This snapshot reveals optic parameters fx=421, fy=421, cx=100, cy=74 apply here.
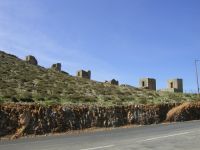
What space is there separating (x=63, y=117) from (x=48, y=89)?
81.3 ft

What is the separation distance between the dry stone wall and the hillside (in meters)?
11.6

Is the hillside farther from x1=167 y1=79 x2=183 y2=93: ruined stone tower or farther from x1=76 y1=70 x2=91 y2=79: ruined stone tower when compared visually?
x1=167 y1=79 x2=183 y2=93: ruined stone tower

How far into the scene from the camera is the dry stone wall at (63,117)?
24.8 metres

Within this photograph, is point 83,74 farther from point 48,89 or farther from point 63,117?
point 63,117

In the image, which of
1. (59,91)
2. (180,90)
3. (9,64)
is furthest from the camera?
(180,90)

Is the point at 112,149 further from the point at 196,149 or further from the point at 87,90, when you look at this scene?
the point at 87,90

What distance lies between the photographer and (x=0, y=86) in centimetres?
4803

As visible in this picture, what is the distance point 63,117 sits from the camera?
27.4m

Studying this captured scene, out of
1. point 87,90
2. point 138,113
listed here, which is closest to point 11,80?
point 87,90

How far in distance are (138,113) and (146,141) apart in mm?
15399

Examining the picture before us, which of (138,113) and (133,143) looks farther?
(138,113)

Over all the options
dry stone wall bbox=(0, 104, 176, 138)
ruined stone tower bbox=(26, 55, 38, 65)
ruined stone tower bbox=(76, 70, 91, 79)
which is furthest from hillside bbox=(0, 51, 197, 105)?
dry stone wall bbox=(0, 104, 176, 138)

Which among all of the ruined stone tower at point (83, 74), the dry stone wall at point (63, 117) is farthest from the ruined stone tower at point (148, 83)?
the dry stone wall at point (63, 117)

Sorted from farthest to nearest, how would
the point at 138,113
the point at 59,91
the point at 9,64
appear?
the point at 9,64, the point at 59,91, the point at 138,113
